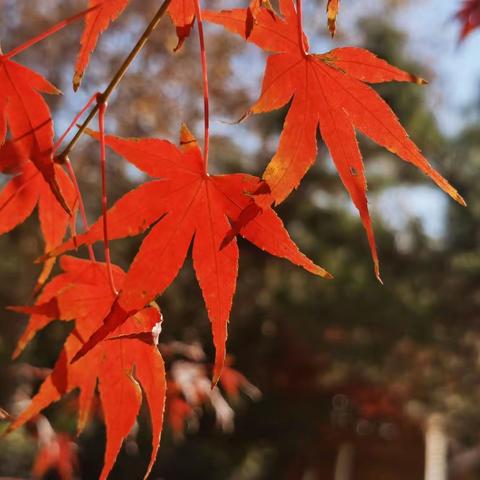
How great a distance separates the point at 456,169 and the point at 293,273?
1.18m

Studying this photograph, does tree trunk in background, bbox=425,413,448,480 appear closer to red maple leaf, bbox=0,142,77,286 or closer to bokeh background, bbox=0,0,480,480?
bokeh background, bbox=0,0,480,480

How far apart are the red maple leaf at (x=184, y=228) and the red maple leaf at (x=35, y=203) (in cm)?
6

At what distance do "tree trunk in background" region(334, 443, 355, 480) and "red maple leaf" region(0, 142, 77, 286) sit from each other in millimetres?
4216

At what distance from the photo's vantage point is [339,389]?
14.1 ft

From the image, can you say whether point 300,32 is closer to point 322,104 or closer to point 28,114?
point 322,104

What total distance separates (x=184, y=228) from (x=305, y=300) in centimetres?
362

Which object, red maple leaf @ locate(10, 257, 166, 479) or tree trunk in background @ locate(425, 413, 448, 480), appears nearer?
red maple leaf @ locate(10, 257, 166, 479)

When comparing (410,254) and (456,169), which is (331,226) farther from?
(456,169)

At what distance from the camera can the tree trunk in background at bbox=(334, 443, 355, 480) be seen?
4469 mm

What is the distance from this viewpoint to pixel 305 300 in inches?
157

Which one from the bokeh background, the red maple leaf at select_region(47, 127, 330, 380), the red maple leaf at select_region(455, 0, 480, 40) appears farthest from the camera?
the bokeh background

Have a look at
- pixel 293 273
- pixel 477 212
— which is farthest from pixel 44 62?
pixel 477 212

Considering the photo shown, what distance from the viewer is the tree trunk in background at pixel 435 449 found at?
4.48m

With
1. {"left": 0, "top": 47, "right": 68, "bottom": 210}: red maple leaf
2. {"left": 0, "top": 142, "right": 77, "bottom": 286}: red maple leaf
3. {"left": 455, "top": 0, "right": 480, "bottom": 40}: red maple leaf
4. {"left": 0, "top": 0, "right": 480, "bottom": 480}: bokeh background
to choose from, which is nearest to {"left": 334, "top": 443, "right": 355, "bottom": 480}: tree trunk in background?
{"left": 0, "top": 0, "right": 480, "bottom": 480}: bokeh background
